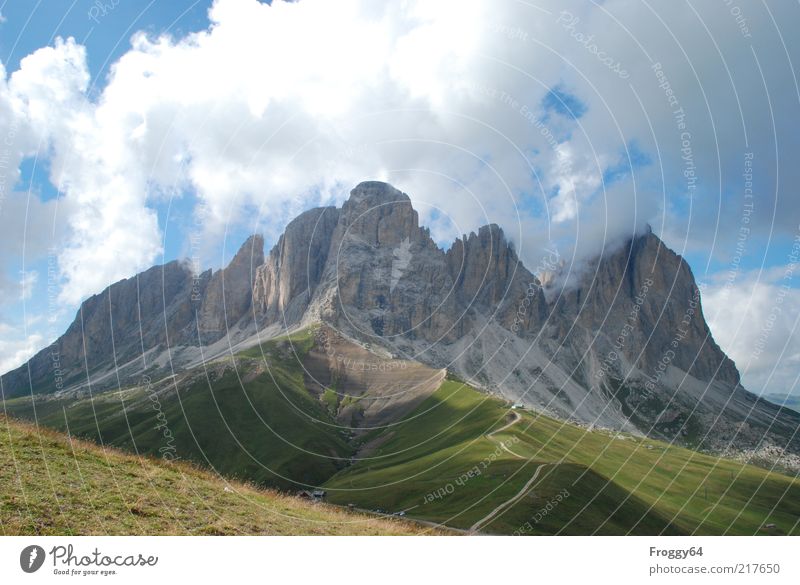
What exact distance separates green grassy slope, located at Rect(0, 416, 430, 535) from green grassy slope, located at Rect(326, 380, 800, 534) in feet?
155

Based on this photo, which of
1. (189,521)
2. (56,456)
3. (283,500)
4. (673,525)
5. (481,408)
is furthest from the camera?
(481,408)

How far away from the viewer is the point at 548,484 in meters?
81.2

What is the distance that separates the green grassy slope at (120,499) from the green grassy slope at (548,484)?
155 ft

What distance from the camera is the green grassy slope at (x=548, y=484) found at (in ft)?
251

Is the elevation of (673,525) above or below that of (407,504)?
below

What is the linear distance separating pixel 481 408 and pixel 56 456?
574 feet

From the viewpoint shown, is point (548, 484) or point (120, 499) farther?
point (548, 484)

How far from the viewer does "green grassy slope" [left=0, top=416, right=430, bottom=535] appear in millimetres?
16217

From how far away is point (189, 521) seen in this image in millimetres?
18031

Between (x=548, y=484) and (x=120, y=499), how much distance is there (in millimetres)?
74290

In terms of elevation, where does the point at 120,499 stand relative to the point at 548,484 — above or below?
above

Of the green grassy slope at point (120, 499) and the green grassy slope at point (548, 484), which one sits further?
the green grassy slope at point (548, 484)
